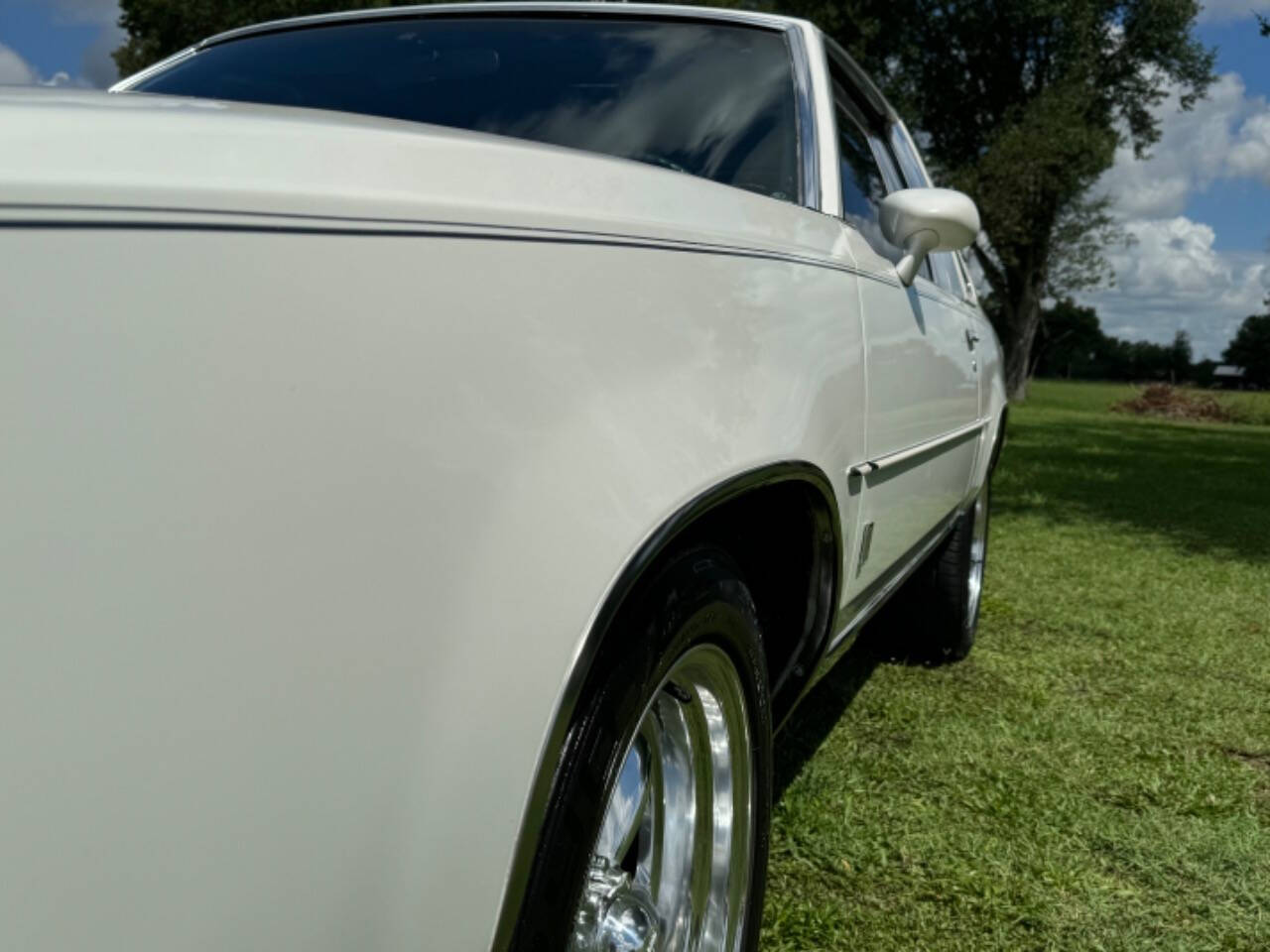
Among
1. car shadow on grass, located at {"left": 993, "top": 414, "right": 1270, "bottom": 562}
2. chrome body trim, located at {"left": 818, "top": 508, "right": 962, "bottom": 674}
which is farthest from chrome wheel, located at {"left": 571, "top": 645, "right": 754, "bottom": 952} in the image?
car shadow on grass, located at {"left": 993, "top": 414, "right": 1270, "bottom": 562}

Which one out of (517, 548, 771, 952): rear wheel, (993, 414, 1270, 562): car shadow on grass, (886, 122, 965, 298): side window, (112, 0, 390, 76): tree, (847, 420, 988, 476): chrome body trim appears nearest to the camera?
(517, 548, 771, 952): rear wheel

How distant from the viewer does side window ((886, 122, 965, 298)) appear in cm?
354

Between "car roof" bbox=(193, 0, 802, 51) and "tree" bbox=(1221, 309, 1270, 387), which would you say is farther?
"tree" bbox=(1221, 309, 1270, 387)

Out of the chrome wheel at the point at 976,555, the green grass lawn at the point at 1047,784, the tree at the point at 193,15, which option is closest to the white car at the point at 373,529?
the green grass lawn at the point at 1047,784

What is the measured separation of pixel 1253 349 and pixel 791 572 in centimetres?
9970

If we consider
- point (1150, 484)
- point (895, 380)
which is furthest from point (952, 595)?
point (1150, 484)

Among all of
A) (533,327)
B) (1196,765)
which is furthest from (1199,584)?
(533,327)

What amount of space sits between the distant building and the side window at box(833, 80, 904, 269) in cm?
8136

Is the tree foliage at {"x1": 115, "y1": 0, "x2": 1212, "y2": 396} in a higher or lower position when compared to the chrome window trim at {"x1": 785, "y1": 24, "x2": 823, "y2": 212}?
higher

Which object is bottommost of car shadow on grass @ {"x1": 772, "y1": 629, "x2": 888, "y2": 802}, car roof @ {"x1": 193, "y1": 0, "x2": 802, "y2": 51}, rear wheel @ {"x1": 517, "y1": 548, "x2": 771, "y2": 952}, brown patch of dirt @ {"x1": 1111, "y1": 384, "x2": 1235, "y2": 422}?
brown patch of dirt @ {"x1": 1111, "y1": 384, "x2": 1235, "y2": 422}

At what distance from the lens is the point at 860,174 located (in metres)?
2.89

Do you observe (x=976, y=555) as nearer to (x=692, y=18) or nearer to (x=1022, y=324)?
(x=692, y=18)

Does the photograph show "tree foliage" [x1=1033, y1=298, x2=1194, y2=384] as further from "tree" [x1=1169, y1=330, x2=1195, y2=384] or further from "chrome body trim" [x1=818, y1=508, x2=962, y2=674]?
"chrome body trim" [x1=818, y1=508, x2=962, y2=674]

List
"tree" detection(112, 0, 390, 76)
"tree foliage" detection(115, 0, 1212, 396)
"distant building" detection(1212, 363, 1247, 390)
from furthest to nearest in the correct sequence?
"distant building" detection(1212, 363, 1247, 390) → "tree foliage" detection(115, 0, 1212, 396) → "tree" detection(112, 0, 390, 76)
